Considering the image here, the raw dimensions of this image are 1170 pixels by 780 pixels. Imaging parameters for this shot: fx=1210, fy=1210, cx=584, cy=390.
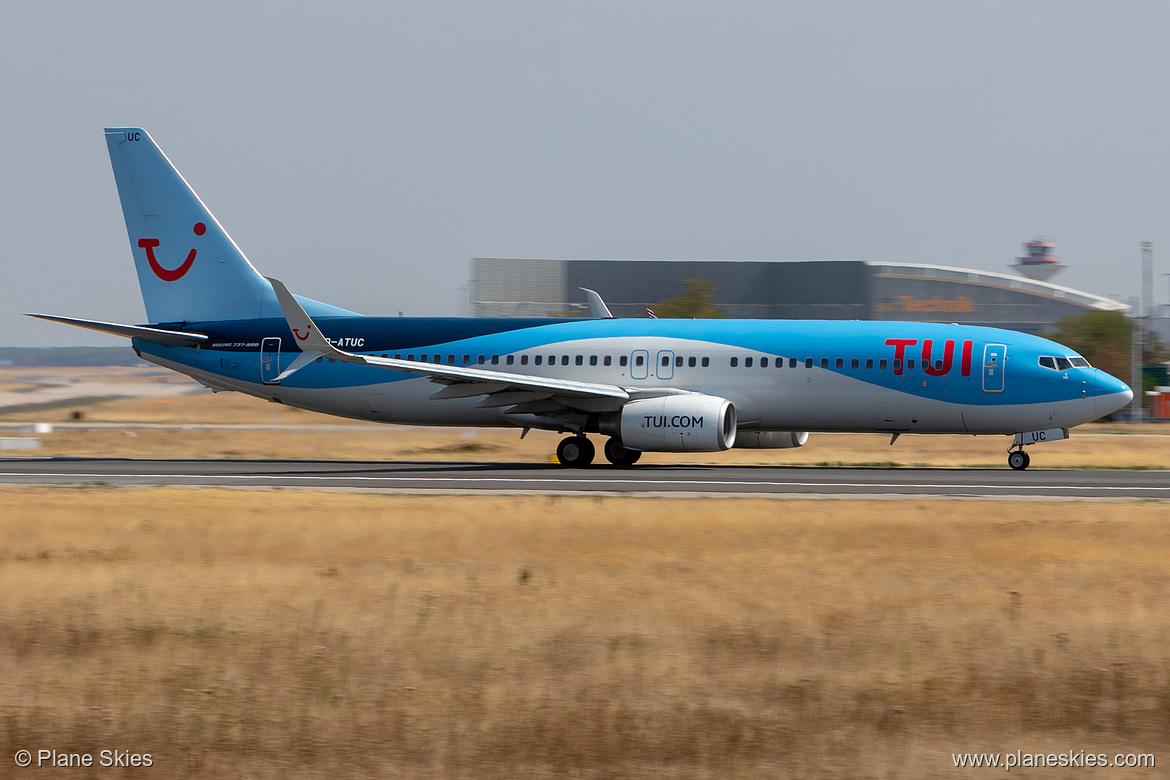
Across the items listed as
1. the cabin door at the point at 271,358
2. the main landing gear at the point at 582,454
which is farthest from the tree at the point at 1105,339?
the cabin door at the point at 271,358

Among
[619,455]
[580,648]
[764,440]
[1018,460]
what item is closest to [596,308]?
[619,455]

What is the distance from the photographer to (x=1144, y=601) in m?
13.2

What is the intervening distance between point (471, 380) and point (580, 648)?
19.8 meters

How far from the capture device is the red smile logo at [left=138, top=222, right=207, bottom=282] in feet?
117

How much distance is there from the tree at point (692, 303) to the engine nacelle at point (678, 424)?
6078 centimetres

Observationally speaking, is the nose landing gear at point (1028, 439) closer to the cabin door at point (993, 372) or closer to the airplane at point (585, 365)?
the airplane at point (585, 365)

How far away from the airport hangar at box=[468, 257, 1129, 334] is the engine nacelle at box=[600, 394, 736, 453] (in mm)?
67464

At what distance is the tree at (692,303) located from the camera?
93625 mm

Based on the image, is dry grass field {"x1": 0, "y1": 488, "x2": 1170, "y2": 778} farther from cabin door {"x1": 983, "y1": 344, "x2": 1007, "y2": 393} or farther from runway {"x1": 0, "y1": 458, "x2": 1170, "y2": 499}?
cabin door {"x1": 983, "y1": 344, "x2": 1007, "y2": 393}

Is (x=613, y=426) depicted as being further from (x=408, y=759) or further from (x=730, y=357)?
(x=408, y=759)

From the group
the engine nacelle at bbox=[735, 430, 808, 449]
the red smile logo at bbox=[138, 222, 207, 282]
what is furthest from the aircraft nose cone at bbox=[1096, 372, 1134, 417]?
the red smile logo at bbox=[138, 222, 207, 282]

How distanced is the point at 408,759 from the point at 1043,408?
25.1m

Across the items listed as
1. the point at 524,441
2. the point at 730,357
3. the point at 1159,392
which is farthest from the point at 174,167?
the point at 1159,392

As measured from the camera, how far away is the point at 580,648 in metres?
11.2
